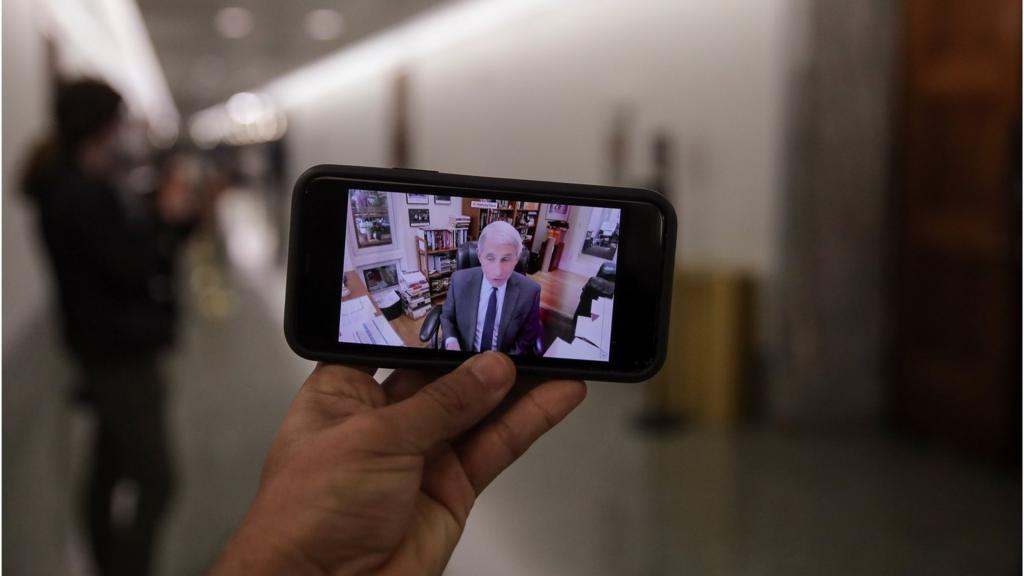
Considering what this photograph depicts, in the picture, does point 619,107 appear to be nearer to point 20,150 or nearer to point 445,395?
point 20,150

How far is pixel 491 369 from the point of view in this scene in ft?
1.90

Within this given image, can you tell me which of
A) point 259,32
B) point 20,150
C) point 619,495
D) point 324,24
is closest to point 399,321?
point 619,495

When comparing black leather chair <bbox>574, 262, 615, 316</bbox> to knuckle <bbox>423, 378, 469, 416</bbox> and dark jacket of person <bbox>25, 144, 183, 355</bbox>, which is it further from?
dark jacket of person <bbox>25, 144, 183, 355</bbox>

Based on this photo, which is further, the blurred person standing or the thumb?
the blurred person standing

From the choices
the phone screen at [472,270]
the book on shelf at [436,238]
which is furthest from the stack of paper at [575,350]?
the book on shelf at [436,238]

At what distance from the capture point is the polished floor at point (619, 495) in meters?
1.72

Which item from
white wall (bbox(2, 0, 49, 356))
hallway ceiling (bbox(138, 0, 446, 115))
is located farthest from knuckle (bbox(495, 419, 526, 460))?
hallway ceiling (bbox(138, 0, 446, 115))

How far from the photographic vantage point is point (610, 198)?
1.93 feet

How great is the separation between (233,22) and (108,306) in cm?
371

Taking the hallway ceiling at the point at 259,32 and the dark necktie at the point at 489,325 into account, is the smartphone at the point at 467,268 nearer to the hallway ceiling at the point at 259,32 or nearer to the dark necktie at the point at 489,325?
the dark necktie at the point at 489,325

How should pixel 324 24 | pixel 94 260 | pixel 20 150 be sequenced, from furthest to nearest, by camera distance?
pixel 324 24
pixel 20 150
pixel 94 260

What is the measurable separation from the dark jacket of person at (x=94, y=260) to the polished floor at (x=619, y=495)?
0.84 feet

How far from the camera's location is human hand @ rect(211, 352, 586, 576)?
56 cm

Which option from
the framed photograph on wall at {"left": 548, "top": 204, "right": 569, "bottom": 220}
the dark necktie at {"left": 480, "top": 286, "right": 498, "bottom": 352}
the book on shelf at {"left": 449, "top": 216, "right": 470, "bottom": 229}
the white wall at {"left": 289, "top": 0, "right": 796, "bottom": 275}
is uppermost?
the white wall at {"left": 289, "top": 0, "right": 796, "bottom": 275}
